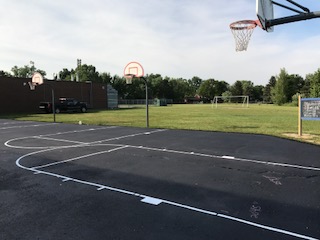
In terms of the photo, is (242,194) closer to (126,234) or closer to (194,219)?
(194,219)

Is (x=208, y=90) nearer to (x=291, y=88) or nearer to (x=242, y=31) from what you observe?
(x=291, y=88)

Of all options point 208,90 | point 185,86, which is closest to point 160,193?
point 185,86

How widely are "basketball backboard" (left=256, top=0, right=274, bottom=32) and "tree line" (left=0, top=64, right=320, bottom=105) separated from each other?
4549cm

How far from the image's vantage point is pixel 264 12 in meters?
8.68

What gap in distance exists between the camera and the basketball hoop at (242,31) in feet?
34.4

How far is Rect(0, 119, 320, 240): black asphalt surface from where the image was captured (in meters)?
3.73

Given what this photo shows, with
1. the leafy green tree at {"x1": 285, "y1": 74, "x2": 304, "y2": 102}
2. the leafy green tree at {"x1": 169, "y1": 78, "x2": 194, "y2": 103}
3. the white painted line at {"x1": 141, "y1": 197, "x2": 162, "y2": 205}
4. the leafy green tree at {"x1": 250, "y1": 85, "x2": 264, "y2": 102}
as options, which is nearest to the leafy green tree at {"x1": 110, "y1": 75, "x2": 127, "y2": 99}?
the leafy green tree at {"x1": 169, "y1": 78, "x2": 194, "y2": 103}

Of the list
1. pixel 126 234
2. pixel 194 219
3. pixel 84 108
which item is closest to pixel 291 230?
pixel 194 219

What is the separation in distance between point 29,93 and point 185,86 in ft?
256

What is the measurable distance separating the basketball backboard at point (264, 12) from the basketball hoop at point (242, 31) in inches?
39.8

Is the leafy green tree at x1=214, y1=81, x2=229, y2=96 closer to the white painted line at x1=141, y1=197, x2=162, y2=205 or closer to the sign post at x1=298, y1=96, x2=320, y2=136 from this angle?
the sign post at x1=298, y1=96, x2=320, y2=136

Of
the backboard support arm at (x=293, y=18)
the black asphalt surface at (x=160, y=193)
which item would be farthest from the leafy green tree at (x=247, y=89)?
the black asphalt surface at (x=160, y=193)

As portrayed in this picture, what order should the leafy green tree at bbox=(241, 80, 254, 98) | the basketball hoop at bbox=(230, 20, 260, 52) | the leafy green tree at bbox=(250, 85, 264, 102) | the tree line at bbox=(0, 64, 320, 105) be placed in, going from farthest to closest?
the leafy green tree at bbox=(250, 85, 264, 102) < the leafy green tree at bbox=(241, 80, 254, 98) < the tree line at bbox=(0, 64, 320, 105) < the basketball hoop at bbox=(230, 20, 260, 52)

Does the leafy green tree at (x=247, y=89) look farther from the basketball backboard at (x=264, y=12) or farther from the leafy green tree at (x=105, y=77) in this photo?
the basketball backboard at (x=264, y=12)
